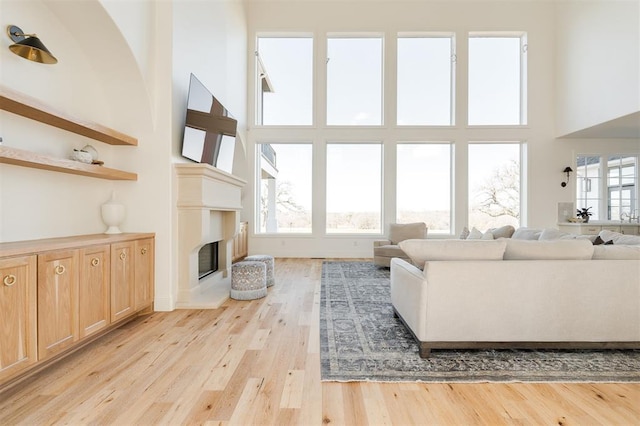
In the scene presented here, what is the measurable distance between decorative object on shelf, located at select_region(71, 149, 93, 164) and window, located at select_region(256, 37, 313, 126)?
4.52 meters

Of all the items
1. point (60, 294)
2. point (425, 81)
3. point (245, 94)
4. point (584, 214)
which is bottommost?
point (60, 294)

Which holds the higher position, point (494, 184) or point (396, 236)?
point (494, 184)

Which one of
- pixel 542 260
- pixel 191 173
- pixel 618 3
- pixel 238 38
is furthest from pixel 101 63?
pixel 618 3

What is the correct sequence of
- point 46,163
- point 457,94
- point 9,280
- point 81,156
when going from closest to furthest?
point 9,280, point 46,163, point 81,156, point 457,94

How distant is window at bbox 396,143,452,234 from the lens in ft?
22.4

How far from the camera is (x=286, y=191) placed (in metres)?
6.88

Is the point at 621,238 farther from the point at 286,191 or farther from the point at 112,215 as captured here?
the point at 286,191

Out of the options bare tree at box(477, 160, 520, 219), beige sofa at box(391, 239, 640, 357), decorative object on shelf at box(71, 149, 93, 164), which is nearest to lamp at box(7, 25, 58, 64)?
decorative object on shelf at box(71, 149, 93, 164)

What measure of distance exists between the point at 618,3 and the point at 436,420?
7234 millimetres

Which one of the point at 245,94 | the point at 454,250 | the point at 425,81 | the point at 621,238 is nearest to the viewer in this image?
the point at 454,250

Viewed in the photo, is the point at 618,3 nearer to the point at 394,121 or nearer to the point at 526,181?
the point at 526,181

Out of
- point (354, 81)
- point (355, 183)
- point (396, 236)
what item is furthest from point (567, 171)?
point (354, 81)

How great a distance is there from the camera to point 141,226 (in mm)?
3090

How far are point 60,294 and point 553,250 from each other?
11.3 feet
